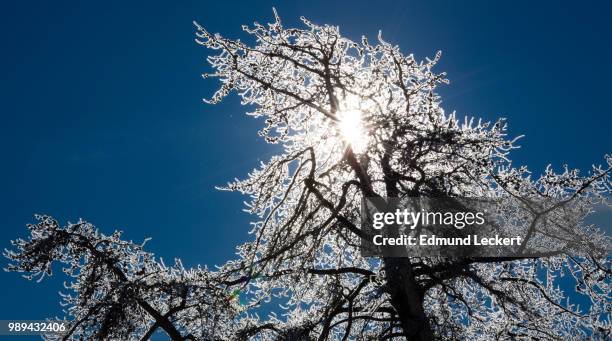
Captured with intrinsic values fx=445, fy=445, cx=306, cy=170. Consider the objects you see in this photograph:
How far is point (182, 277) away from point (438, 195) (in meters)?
4.71

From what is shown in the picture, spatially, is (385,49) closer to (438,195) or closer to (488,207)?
(438,195)

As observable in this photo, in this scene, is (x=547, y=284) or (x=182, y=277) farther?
(x=547, y=284)

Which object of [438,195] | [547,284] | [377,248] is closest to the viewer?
[438,195]

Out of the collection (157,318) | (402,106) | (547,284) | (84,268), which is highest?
(402,106)

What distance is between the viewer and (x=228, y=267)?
8367 millimetres

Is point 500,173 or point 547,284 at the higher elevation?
point 500,173

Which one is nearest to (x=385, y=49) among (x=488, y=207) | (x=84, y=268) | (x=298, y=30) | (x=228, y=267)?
(x=298, y=30)

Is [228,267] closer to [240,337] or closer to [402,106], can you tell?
[240,337]

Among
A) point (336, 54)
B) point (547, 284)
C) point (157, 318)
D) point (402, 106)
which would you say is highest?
point (336, 54)

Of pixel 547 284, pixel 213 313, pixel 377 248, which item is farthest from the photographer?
pixel 547 284

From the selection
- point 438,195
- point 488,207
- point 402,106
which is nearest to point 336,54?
point 402,106

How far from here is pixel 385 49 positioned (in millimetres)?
8586

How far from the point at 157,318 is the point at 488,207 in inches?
254

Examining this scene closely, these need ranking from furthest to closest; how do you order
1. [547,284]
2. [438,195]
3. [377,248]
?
[547,284], [377,248], [438,195]
